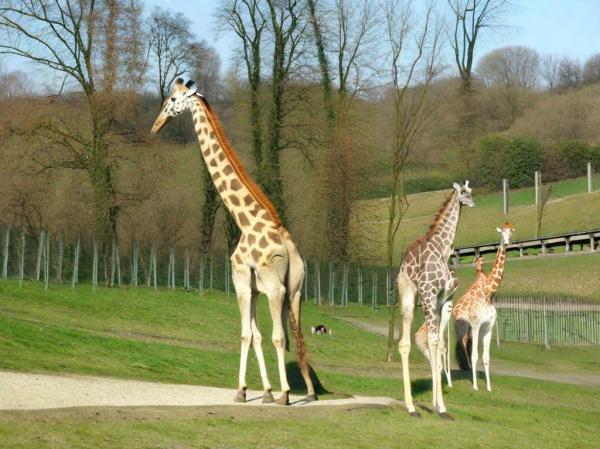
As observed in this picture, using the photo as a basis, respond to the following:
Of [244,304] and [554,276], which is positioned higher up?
[554,276]

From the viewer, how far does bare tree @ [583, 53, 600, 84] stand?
163 m

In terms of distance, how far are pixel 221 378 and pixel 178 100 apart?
667 centimetres

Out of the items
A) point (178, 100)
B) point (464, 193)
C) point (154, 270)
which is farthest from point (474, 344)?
point (154, 270)

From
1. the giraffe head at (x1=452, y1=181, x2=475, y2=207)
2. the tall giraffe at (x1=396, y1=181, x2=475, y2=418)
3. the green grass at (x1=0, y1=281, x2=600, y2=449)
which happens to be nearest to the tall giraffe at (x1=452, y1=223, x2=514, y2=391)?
the green grass at (x1=0, y1=281, x2=600, y2=449)

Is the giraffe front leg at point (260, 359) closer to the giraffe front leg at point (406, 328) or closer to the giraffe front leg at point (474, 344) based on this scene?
the giraffe front leg at point (406, 328)

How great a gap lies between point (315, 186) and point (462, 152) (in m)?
42.3

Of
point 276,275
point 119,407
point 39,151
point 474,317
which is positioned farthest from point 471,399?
point 39,151

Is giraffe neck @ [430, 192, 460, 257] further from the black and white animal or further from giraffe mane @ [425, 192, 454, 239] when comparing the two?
the black and white animal

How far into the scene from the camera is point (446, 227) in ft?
73.8

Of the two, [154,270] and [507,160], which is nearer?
[154,270]

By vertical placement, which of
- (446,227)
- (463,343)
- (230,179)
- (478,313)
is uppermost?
(230,179)

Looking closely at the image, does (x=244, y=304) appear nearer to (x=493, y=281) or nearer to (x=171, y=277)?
(x=493, y=281)

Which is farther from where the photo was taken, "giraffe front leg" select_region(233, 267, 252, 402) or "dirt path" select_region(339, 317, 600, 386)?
"dirt path" select_region(339, 317, 600, 386)

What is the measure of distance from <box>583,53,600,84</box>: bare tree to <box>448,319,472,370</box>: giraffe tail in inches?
5385
